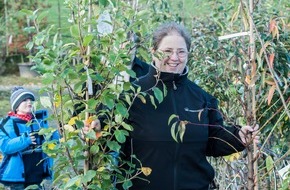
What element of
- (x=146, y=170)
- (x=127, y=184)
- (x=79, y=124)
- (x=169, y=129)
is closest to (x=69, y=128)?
(x=79, y=124)

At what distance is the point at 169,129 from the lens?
3.45 m

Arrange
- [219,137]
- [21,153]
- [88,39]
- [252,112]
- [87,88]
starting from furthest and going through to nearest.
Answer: [21,153]
[219,137]
[252,112]
[87,88]
[88,39]

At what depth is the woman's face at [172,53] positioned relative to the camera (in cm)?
343

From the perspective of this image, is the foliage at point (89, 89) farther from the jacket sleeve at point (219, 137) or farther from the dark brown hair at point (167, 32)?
the jacket sleeve at point (219, 137)

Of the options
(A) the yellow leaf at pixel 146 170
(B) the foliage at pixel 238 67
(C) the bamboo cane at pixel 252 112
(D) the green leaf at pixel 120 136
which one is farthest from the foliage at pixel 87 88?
(B) the foliage at pixel 238 67

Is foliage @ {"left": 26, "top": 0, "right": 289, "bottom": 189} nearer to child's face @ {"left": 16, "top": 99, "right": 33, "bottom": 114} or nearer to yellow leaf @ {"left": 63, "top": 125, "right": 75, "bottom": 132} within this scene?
yellow leaf @ {"left": 63, "top": 125, "right": 75, "bottom": 132}

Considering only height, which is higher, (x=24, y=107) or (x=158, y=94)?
(x=158, y=94)

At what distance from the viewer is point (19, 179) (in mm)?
5336

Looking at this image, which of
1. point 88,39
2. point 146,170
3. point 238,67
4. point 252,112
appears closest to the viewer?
point 88,39

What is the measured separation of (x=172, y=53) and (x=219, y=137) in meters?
0.55

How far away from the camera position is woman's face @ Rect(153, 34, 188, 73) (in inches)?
135

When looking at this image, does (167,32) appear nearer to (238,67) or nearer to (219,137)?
(219,137)

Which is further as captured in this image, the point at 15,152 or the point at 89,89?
the point at 15,152

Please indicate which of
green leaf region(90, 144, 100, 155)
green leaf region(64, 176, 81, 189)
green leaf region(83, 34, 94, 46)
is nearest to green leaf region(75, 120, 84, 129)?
green leaf region(90, 144, 100, 155)
